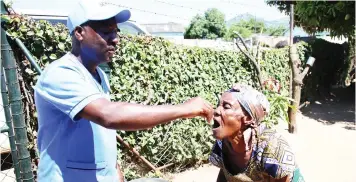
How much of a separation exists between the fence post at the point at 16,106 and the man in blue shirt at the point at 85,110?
131cm

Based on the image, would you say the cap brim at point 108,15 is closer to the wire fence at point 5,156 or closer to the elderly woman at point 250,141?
the elderly woman at point 250,141

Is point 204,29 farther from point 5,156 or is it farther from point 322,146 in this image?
point 5,156

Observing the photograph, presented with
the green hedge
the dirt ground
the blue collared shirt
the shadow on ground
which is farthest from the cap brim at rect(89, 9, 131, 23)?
the shadow on ground

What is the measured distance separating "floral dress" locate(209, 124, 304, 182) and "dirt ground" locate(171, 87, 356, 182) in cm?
354

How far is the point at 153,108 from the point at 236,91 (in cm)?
102

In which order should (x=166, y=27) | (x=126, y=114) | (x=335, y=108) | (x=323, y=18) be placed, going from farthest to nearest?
(x=166, y=27)
(x=335, y=108)
(x=323, y=18)
(x=126, y=114)

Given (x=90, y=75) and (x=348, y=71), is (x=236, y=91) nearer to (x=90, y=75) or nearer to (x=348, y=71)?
(x=90, y=75)

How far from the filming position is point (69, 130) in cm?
172

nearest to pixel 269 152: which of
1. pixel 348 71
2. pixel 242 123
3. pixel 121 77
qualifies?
pixel 242 123

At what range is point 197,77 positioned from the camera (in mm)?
6500

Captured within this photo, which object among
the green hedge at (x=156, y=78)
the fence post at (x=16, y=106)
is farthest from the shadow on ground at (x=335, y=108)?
the fence post at (x=16, y=106)

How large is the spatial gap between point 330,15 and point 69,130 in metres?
11.1

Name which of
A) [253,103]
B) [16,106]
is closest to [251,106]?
[253,103]

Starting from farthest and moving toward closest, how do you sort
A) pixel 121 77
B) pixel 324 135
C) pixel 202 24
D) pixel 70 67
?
pixel 202 24 < pixel 324 135 < pixel 121 77 < pixel 70 67
